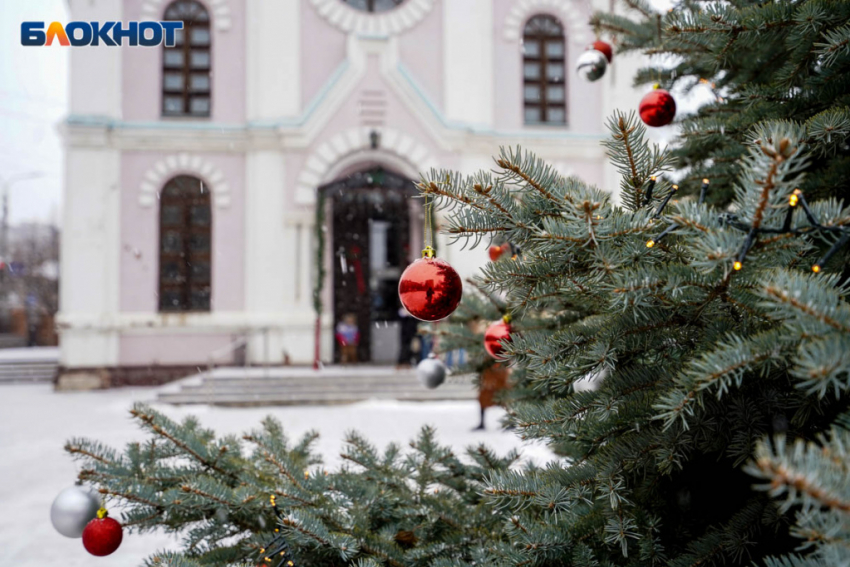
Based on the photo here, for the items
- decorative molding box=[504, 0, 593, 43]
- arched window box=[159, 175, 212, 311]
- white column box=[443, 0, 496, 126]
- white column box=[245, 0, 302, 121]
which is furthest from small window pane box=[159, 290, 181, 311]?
decorative molding box=[504, 0, 593, 43]

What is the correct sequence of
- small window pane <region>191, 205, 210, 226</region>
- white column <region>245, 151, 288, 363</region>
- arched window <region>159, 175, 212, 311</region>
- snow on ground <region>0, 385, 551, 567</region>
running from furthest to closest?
small window pane <region>191, 205, 210, 226</region> → arched window <region>159, 175, 212, 311</region> → white column <region>245, 151, 288, 363</region> → snow on ground <region>0, 385, 551, 567</region>

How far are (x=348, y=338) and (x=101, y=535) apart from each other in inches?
396

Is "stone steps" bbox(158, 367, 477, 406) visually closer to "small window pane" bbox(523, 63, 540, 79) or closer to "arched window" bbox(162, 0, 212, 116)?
"arched window" bbox(162, 0, 212, 116)

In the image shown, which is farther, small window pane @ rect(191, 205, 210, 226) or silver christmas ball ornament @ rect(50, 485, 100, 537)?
small window pane @ rect(191, 205, 210, 226)

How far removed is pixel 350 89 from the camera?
38.5 feet

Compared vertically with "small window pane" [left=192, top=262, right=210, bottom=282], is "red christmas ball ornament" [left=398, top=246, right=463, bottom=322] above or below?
below

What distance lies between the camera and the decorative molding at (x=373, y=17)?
1207cm

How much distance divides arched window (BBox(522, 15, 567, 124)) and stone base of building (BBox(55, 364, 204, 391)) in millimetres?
8388

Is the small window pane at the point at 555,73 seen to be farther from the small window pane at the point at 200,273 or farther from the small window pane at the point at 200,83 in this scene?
the small window pane at the point at 200,273

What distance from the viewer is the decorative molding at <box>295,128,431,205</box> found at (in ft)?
38.2

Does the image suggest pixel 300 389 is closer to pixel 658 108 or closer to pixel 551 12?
pixel 658 108

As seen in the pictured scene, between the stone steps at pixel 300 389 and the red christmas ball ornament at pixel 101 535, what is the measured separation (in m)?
8.02

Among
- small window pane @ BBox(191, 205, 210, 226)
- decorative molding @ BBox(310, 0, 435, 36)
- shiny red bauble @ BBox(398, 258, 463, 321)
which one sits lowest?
shiny red bauble @ BBox(398, 258, 463, 321)

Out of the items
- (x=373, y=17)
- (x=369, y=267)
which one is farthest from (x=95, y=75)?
(x=369, y=267)
